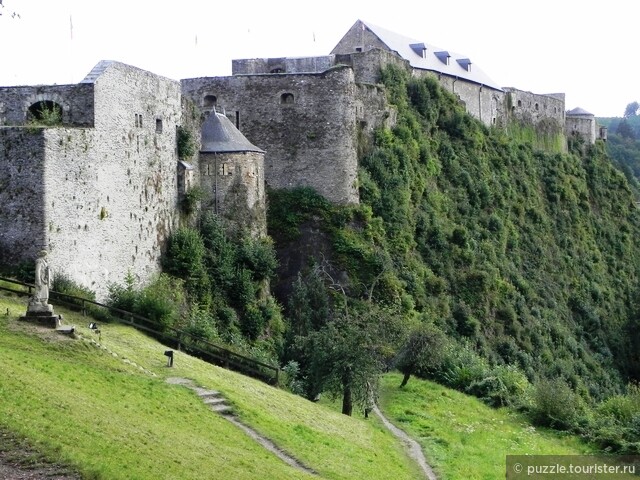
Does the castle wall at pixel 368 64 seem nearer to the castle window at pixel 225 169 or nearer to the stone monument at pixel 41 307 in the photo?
the castle window at pixel 225 169

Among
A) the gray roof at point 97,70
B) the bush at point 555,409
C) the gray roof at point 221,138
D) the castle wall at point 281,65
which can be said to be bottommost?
the bush at point 555,409

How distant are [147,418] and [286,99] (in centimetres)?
2756

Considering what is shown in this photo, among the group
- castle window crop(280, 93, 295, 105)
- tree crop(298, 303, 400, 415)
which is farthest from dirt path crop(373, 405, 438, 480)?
castle window crop(280, 93, 295, 105)

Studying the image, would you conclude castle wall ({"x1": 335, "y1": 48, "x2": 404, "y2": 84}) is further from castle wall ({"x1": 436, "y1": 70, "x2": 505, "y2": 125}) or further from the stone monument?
the stone monument

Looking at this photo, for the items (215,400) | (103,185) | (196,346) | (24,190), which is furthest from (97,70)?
(215,400)

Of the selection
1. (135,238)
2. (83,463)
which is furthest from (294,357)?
(83,463)

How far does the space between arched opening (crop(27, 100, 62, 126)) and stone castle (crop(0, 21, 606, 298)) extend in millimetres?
54

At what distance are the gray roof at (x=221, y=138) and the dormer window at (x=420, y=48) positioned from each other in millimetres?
32506

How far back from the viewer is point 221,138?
1729 inches

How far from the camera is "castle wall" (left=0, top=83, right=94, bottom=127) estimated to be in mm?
34438

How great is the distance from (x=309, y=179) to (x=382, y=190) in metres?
5.47

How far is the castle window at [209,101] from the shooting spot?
4884cm

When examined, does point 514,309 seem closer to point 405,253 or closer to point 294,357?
point 405,253

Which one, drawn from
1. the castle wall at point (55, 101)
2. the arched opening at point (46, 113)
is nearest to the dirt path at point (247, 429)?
the arched opening at point (46, 113)
